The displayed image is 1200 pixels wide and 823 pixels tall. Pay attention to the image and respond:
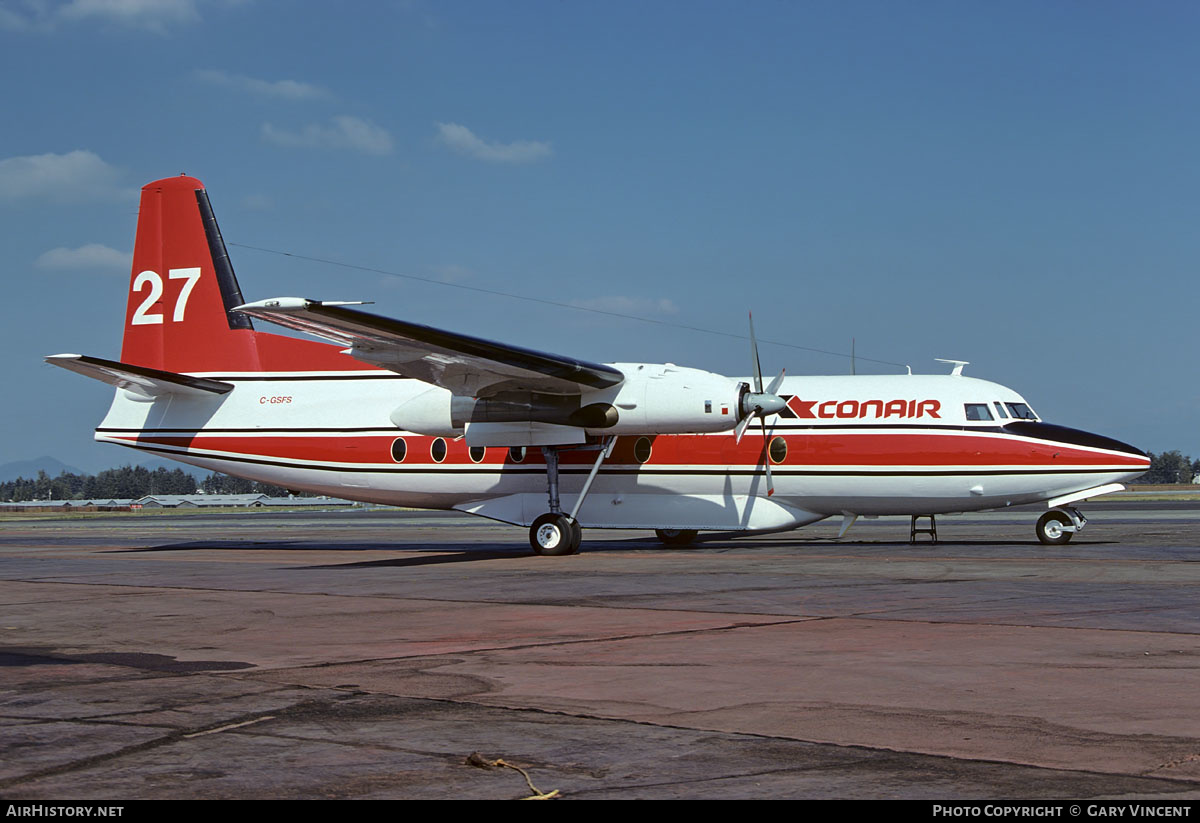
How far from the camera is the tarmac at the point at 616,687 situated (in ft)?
18.0

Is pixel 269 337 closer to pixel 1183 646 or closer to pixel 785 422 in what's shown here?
pixel 785 422

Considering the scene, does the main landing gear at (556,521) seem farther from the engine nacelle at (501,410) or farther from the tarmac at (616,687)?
the tarmac at (616,687)

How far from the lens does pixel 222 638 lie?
36.4ft

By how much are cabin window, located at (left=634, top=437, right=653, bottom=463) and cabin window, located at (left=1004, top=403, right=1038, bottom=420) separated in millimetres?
7706

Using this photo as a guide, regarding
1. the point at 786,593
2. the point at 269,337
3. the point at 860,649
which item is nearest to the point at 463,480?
the point at 269,337

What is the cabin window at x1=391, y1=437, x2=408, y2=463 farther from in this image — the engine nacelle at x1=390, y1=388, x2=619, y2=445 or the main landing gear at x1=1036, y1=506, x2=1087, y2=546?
the main landing gear at x1=1036, y1=506, x2=1087, y2=546

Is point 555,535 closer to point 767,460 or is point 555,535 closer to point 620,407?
point 620,407

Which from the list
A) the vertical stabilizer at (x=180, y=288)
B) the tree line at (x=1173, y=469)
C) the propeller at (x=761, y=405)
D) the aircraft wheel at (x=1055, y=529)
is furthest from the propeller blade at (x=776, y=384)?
the tree line at (x=1173, y=469)

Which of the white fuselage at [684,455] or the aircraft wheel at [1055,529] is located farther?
the aircraft wheel at [1055,529]

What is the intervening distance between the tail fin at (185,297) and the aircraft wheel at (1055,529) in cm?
1734

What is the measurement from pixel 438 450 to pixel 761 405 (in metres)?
7.82

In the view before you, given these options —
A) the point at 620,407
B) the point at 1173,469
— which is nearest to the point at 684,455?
the point at 620,407

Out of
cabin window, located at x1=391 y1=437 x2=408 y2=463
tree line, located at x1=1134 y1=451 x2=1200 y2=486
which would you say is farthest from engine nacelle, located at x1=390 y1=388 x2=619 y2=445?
tree line, located at x1=1134 y1=451 x2=1200 y2=486
